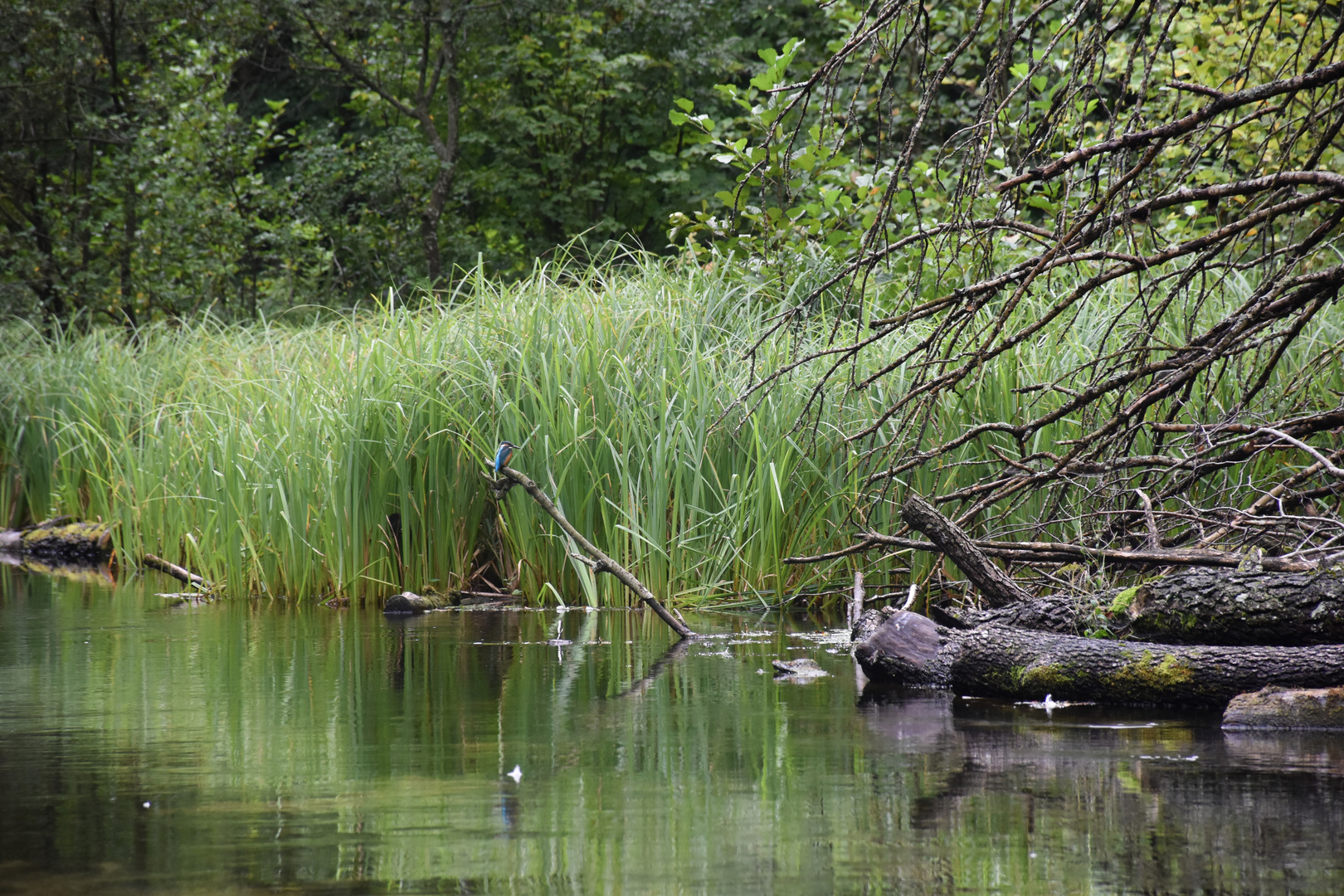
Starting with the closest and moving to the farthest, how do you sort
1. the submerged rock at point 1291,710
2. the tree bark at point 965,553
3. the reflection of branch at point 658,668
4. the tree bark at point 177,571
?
the submerged rock at point 1291,710
the reflection of branch at point 658,668
the tree bark at point 965,553
the tree bark at point 177,571

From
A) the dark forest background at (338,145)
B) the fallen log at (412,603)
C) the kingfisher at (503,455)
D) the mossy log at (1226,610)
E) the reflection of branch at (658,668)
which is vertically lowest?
the reflection of branch at (658,668)

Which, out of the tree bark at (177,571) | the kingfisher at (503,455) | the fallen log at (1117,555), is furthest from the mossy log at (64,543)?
the fallen log at (1117,555)

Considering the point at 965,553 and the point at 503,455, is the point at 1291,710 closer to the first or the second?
the point at 965,553

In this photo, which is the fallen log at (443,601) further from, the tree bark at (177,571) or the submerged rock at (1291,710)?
the submerged rock at (1291,710)

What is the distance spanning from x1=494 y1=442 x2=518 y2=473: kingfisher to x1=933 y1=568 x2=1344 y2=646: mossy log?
2078 mm

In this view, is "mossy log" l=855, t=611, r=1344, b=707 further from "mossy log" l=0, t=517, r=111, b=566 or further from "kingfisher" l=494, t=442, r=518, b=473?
"mossy log" l=0, t=517, r=111, b=566

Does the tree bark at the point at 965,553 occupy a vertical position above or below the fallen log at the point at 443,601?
above

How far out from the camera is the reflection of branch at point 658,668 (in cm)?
364

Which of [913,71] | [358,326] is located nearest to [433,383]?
[358,326]

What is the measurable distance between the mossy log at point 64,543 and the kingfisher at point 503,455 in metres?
4.09

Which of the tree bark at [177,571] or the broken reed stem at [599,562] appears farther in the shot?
the tree bark at [177,571]

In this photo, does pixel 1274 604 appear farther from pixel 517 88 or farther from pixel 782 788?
pixel 517 88

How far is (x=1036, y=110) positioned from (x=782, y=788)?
605 centimetres

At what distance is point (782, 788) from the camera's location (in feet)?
8.21
